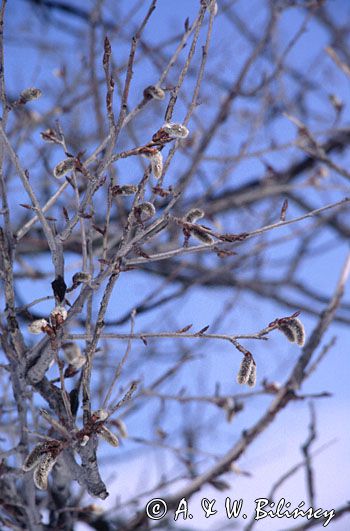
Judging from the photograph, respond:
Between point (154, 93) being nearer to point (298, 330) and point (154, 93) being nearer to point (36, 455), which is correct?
point (298, 330)

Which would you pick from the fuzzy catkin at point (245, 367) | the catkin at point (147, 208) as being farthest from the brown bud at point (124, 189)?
the fuzzy catkin at point (245, 367)

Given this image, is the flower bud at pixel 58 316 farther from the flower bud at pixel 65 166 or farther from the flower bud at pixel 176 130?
the flower bud at pixel 176 130

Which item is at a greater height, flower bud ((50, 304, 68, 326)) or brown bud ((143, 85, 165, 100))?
brown bud ((143, 85, 165, 100))

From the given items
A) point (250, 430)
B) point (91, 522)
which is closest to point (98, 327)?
point (250, 430)

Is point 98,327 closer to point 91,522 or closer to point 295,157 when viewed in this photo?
point 91,522

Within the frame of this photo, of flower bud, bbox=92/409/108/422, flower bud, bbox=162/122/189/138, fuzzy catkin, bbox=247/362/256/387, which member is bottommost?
flower bud, bbox=92/409/108/422

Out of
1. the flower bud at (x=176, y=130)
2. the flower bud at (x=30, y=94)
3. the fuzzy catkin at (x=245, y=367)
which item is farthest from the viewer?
the flower bud at (x=30, y=94)

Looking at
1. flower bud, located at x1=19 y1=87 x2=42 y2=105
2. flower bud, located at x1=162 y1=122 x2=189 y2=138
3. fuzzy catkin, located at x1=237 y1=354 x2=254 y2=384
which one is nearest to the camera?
flower bud, located at x1=162 y1=122 x2=189 y2=138

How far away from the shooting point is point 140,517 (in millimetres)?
2600

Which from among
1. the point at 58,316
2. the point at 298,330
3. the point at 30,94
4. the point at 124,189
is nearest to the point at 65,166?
the point at 124,189

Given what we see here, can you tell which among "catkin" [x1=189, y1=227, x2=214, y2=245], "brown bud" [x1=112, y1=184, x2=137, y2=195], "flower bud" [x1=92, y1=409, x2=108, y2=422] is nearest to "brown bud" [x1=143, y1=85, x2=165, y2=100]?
"brown bud" [x1=112, y1=184, x2=137, y2=195]

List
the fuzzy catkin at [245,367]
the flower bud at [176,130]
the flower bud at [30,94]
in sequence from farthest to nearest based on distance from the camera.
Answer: the flower bud at [30,94], the fuzzy catkin at [245,367], the flower bud at [176,130]

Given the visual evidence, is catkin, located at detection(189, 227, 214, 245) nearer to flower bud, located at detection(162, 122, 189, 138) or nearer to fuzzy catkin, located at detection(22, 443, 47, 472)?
flower bud, located at detection(162, 122, 189, 138)

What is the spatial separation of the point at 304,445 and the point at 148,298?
939 millimetres
